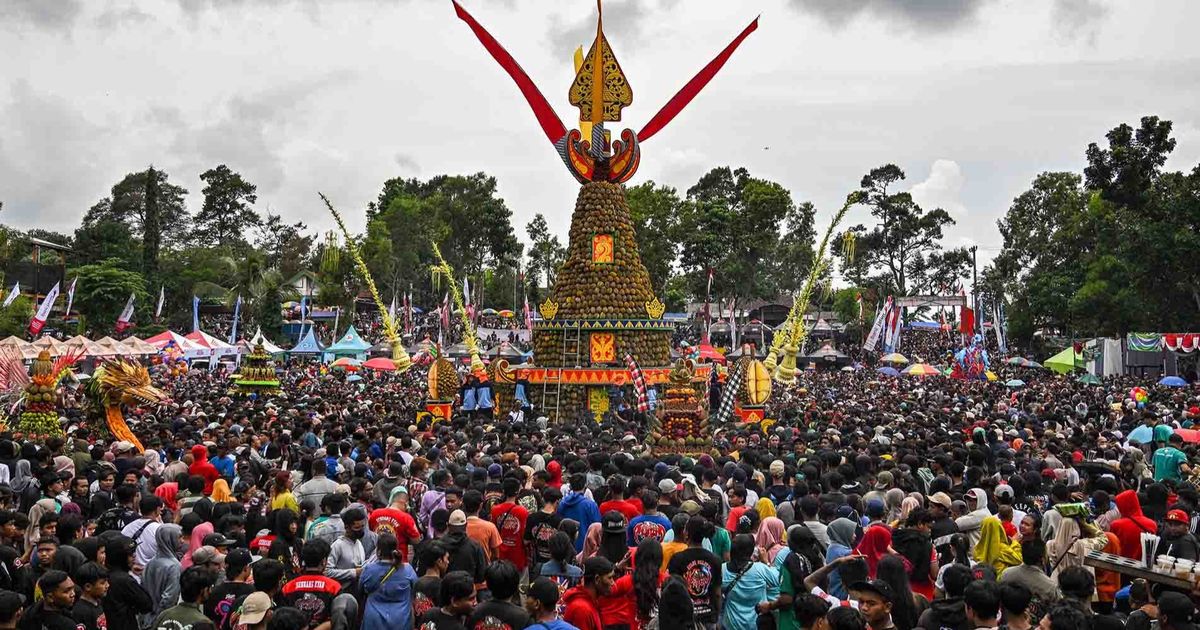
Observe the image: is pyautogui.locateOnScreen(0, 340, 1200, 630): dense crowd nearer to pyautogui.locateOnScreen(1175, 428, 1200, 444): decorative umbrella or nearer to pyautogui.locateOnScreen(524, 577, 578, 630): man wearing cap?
pyautogui.locateOnScreen(524, 577, 578, 630): man wearing cap

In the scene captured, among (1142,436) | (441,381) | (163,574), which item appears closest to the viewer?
(163,574)

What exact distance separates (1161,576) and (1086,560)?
828mm

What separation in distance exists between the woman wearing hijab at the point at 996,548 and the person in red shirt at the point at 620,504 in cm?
295

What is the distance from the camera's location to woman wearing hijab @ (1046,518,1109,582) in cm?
752

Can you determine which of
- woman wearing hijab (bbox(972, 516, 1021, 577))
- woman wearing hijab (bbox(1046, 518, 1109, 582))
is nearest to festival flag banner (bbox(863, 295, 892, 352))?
woman wearing hijab (bbox(1046, 518, 1109, 582))

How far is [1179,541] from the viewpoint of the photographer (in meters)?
7.55

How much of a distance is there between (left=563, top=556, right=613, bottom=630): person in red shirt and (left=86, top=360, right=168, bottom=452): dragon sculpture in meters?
12.5

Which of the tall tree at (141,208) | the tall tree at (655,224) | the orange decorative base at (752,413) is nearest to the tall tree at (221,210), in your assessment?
the tall tree at (141,208)

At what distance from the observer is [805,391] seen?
101 feet

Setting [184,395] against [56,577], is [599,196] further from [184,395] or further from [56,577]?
[56,577]

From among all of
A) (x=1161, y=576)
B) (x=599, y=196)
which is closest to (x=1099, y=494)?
(x=1161, y=576)

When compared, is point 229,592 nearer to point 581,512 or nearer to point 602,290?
point 581,512

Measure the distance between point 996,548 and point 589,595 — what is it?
12.3 feet

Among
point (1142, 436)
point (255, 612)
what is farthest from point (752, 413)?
point (255, 612)
